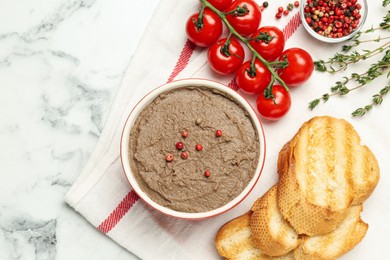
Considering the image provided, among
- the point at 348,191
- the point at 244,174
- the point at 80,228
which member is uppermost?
the point at 348,191

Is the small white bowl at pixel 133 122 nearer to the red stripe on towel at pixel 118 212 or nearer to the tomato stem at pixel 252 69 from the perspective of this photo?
the tomato stem at pixel 252 69

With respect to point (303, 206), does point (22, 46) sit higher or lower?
lower

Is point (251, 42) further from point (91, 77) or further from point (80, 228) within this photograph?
point (80, 228)

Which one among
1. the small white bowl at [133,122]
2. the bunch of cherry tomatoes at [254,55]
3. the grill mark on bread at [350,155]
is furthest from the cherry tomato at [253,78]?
the grill mark on bread at [350,155]

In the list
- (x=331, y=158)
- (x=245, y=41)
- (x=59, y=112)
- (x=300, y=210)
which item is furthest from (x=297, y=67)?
(x=59, y=112)

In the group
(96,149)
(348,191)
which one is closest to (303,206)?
(348,191)

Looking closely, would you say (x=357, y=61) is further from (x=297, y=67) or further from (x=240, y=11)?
(x=240, y=11)

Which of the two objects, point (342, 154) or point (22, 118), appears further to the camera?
point (22, 118)
